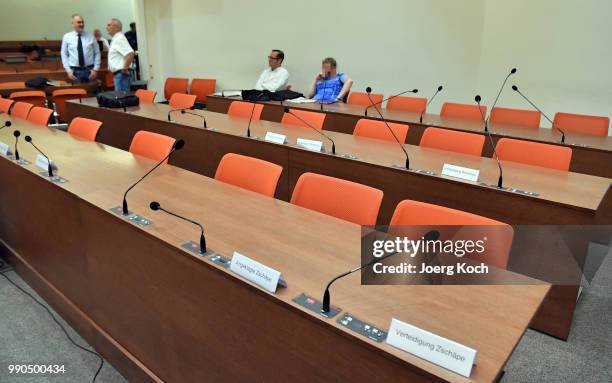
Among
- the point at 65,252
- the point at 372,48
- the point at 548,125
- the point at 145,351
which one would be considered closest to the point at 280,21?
the point at 372,48

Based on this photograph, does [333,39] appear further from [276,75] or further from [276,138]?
[276,138]

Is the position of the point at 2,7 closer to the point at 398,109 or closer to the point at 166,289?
the point at 398,109

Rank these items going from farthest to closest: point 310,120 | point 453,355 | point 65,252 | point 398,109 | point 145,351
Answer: point 398,109, point 310,120, point 65,252, point 145,351, point 453,355

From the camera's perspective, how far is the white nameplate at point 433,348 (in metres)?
0.90

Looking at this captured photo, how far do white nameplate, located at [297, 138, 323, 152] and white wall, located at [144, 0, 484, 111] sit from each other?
3.25 metres

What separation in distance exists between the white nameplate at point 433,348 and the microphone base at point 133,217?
3.38 ft

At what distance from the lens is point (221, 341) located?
4.41ft

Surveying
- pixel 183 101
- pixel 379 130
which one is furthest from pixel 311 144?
pixel 183 101

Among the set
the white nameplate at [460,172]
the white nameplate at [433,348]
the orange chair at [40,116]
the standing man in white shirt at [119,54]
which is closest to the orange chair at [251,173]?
the white nameplate at [460,172]

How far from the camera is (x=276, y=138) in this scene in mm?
3203

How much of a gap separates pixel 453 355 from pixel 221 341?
2.35 feet

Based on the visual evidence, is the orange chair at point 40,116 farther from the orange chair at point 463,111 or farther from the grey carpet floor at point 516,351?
the orange chair at point 463,111

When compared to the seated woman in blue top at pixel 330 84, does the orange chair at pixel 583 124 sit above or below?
below

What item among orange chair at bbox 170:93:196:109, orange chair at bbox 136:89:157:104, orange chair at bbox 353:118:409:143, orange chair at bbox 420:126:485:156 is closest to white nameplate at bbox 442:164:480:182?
orange chair at bbox 420:126:485:156
